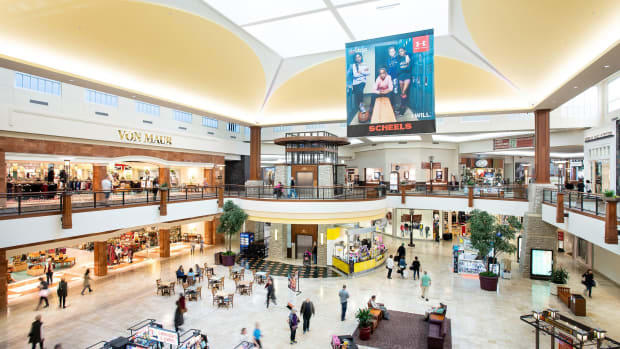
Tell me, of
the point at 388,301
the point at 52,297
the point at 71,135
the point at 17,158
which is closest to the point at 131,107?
the point at 71,135

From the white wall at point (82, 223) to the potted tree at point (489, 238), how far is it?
14029mm

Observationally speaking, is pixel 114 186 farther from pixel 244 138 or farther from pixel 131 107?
pixel 244 138

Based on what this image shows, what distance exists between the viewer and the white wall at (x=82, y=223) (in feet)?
30.3

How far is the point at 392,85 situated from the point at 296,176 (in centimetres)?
1103

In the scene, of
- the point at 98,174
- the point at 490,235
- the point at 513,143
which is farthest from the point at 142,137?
the point at 513,143

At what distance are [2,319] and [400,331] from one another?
13853 mm

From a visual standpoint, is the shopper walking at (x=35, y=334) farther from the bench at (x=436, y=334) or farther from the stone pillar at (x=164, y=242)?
the bench at (x=436, y=334)

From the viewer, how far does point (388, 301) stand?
40.6ft


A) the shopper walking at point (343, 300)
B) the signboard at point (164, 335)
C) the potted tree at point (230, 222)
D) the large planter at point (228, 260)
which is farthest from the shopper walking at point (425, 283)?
the large planter at point (228, 260)

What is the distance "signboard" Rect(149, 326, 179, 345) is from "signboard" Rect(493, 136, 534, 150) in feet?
85.4

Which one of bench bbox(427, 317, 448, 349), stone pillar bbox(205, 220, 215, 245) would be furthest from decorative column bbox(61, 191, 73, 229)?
stone pillar bbox(205, 220, 215, 245)

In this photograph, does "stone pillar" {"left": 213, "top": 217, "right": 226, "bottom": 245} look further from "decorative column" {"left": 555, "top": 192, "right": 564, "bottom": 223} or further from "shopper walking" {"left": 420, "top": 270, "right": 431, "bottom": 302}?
"decorative column" {"left": 555, "top": 192, "right": 564, "bottom": 223}

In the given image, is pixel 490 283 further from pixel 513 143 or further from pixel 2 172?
pixel 2 172

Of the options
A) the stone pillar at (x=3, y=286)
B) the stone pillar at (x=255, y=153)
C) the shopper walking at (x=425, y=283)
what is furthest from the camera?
the stone pillar at (x=255, y=153)
